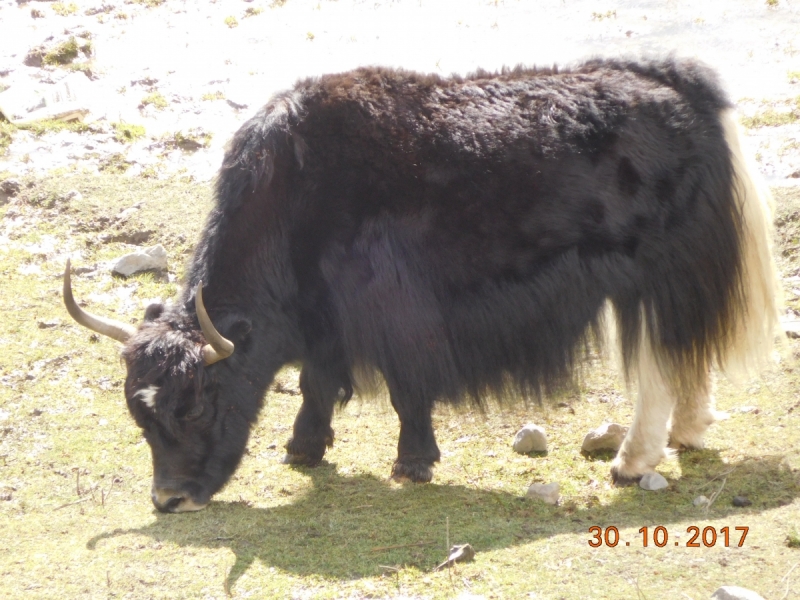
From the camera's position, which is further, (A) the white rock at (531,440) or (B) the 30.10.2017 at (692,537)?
(A) the white rock at (531,440)

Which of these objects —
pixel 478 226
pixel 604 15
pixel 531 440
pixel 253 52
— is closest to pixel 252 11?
pixel 253 52

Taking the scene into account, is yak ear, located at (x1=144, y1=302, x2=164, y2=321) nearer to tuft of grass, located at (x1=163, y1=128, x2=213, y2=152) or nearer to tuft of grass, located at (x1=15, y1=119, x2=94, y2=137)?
tuft of grass, located at (x1=163, y1=128, x2=213, y2=152)

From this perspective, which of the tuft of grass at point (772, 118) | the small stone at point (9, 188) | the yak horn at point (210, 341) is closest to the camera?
the yak horn at point (210, 341)

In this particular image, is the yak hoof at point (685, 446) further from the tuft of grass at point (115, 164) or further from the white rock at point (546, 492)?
the tuft of grass at point (115, 164)

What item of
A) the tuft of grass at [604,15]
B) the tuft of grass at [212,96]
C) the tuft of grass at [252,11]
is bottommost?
the tuft of grass at [212,96]

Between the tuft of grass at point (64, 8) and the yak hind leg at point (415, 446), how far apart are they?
7.29 meters

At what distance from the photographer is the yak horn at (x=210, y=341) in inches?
115

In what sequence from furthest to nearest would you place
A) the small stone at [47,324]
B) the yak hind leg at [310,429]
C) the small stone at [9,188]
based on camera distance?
the small stone at [9,188] < the small stone at [47,324] < the yak hind leg at [310,429]

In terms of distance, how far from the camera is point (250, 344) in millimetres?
3240

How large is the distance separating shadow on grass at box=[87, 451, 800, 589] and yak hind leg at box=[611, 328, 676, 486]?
89 millimetres

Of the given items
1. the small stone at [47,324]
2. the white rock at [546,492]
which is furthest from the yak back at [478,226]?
the small stone at [47,324]

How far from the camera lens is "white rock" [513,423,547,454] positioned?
11.8 feet

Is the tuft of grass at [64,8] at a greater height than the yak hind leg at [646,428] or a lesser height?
greater

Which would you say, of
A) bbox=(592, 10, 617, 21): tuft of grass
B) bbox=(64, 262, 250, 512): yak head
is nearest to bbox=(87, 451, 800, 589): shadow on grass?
bbox=(64, 262, 250, 512): yak head
